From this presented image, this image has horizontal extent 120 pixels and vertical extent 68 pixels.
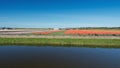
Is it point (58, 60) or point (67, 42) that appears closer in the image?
point (58, 60)

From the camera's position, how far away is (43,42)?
3931 centimetres

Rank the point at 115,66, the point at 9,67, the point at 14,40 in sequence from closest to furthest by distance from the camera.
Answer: the point at 9,67 → the point at 115,66 → the point at 14,40

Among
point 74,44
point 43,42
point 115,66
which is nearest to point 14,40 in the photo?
point 43,42

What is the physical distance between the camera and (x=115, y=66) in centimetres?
1809

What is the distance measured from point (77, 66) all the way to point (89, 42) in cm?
2086

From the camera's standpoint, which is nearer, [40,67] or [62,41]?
[40,67]

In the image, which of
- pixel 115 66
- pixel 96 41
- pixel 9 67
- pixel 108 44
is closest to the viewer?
pixel 9 67

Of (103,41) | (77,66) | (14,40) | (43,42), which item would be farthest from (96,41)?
(77,66)

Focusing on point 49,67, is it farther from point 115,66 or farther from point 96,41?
point 96,41

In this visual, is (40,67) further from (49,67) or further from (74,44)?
(74,44)

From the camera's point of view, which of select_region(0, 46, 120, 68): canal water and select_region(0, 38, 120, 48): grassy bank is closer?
select_region(0, 46, 120, 68): canal water

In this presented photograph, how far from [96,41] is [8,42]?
19.0 m

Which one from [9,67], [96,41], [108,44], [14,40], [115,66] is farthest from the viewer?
[14,40]

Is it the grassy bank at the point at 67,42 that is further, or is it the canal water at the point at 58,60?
the grassy bank at the point at 67,42
